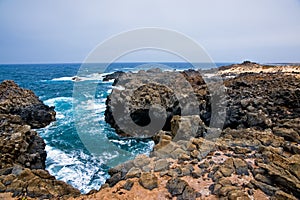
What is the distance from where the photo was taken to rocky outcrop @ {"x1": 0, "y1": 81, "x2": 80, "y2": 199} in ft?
25.2

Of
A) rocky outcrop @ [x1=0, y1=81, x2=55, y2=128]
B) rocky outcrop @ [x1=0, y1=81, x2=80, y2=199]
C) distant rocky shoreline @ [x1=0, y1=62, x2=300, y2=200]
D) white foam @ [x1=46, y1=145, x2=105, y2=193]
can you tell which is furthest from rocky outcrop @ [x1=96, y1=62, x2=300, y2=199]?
rocky outcrop @ [x1=0, y1=81, x2=55, y2=128]

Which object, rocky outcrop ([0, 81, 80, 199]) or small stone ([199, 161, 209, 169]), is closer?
rocky outcrop ([0, 81, 80, 199])

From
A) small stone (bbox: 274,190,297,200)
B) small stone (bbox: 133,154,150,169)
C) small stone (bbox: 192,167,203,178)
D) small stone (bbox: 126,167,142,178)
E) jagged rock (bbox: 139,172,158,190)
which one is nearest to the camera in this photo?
small stone (bbox: 274,190,297,200)

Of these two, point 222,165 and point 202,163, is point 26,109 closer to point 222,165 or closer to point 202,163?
point 202,163

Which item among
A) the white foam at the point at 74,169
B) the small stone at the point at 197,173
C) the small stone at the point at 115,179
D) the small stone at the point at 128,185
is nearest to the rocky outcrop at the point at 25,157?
the white foam at the point at 74,169

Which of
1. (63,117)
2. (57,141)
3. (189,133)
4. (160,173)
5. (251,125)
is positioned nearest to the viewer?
(160,173)

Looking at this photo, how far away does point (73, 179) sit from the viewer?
12172mm

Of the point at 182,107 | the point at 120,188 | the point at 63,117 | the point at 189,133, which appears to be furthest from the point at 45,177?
the point at 63,117

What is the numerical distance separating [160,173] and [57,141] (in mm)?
11744

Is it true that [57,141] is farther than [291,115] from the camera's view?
Yes

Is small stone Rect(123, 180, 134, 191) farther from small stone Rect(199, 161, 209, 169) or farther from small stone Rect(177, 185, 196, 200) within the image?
small stone Rect(199, 161, 209, 169)

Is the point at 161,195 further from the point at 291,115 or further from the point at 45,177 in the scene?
the point at 291,115

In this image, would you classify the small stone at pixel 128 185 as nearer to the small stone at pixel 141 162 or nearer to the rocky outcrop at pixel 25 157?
the small stone at pixel 141 162

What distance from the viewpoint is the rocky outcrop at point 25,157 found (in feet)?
25.2
